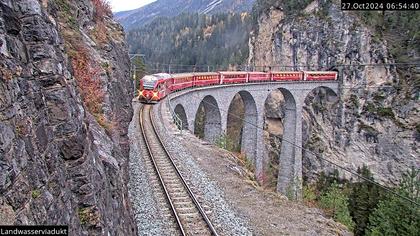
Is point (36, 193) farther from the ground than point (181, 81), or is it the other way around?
Result: point (181, 81)

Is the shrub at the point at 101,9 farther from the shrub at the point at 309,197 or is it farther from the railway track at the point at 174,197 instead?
the shrub at the point at 309,197

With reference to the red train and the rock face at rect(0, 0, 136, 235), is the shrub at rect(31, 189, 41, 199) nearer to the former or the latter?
the rock face at rect(0, 0, 136, 235)

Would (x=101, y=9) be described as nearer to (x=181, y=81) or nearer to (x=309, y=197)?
(x=181, y=81)

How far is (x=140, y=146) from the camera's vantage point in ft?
58.6

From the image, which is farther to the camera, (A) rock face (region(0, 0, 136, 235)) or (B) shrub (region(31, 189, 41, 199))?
(B) shrub (region(31, 189, 41, 199))

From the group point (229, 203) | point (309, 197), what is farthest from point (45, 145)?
point (309, 197)

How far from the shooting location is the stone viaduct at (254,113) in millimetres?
29234

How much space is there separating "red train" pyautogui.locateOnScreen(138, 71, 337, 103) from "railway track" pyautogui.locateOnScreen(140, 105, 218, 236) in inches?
318

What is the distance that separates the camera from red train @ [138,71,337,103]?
2614 cm

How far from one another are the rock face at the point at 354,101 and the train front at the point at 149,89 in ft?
99.2

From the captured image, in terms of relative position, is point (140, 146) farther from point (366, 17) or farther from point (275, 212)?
point (366, 17)

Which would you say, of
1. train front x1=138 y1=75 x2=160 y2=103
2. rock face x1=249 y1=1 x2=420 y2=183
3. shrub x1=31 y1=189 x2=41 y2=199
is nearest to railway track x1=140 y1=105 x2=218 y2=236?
shrub x1=31 y1=189 x2=41 y2=199

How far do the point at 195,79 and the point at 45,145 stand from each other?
89.0 ft

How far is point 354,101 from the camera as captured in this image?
49.4 metres
